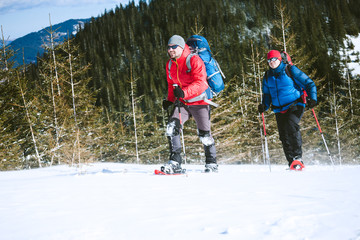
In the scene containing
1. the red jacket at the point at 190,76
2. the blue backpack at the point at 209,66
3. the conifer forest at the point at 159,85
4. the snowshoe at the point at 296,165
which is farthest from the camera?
the conifer forest at the point at 159,85

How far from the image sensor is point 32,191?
243cm

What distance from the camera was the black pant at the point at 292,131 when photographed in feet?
14.7

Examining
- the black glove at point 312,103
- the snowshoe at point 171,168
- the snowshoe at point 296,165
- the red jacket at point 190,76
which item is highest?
the red jacket at point 190,76

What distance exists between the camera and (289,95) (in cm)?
446

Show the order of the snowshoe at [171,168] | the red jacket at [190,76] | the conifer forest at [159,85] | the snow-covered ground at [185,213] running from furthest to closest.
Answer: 1. the conifer forest at [159,85]
2. the snowshoe at [171,168]
3. the red jacket at [190,76]
4. the snow-covered ground at [185,213]

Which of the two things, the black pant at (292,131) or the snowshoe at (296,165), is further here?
the black pant at (292,131)

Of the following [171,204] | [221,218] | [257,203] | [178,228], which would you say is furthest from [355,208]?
[171,204]

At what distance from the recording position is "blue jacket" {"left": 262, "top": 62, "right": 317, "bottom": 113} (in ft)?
14.5

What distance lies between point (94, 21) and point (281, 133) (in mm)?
108987

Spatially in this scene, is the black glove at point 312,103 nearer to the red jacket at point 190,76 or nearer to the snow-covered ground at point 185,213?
the red jacket at point 190,76

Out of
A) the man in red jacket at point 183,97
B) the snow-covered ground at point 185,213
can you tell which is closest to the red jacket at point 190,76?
the man in red jacket at point 183,97

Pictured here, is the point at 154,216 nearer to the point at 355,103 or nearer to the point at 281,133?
the point at 281,133

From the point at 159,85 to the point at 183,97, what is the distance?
5693 centimetres

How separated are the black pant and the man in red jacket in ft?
4.80
